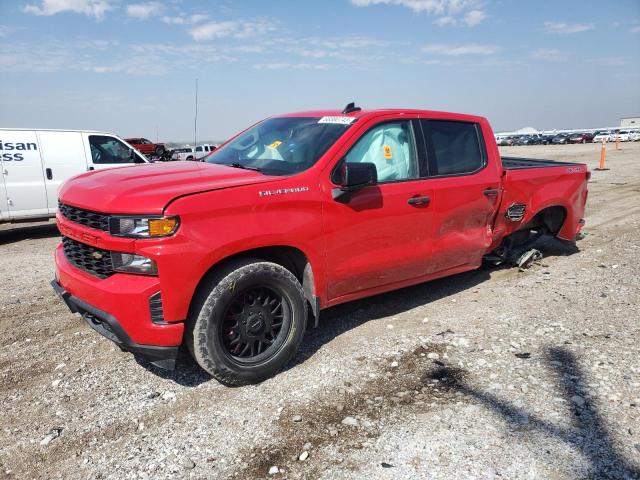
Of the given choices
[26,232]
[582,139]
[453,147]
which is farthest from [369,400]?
[582,139]

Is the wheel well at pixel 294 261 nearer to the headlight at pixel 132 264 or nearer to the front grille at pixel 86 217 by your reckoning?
the headlight at pixel 132 264

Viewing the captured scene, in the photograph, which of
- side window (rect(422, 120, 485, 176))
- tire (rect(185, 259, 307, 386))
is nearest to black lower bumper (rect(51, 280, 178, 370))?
tire (rect(185, 259, 307, 386))

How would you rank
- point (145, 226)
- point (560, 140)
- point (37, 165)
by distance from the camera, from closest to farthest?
point (145, 226)
point (37, 165)
point (560, 140)

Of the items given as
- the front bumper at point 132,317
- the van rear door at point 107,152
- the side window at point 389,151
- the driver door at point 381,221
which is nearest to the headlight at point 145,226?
the front bumper at point 132,317

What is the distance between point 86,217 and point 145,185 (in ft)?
1.49

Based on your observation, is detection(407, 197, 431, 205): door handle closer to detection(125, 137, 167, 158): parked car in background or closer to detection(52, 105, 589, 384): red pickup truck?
detection(52, 105, 589, 384): red pickup truck

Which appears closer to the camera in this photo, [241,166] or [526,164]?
[241,166]

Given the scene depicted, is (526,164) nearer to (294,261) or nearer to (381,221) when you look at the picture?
(381,221)

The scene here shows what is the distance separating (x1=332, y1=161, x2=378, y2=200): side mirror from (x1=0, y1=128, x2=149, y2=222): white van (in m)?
7.17

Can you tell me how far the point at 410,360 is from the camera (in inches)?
147

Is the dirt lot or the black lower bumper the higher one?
the black lower bumper

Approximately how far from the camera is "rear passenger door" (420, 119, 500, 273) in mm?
→ 4398

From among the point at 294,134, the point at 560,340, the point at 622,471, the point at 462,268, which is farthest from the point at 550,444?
the point at 294,134

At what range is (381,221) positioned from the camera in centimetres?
393
